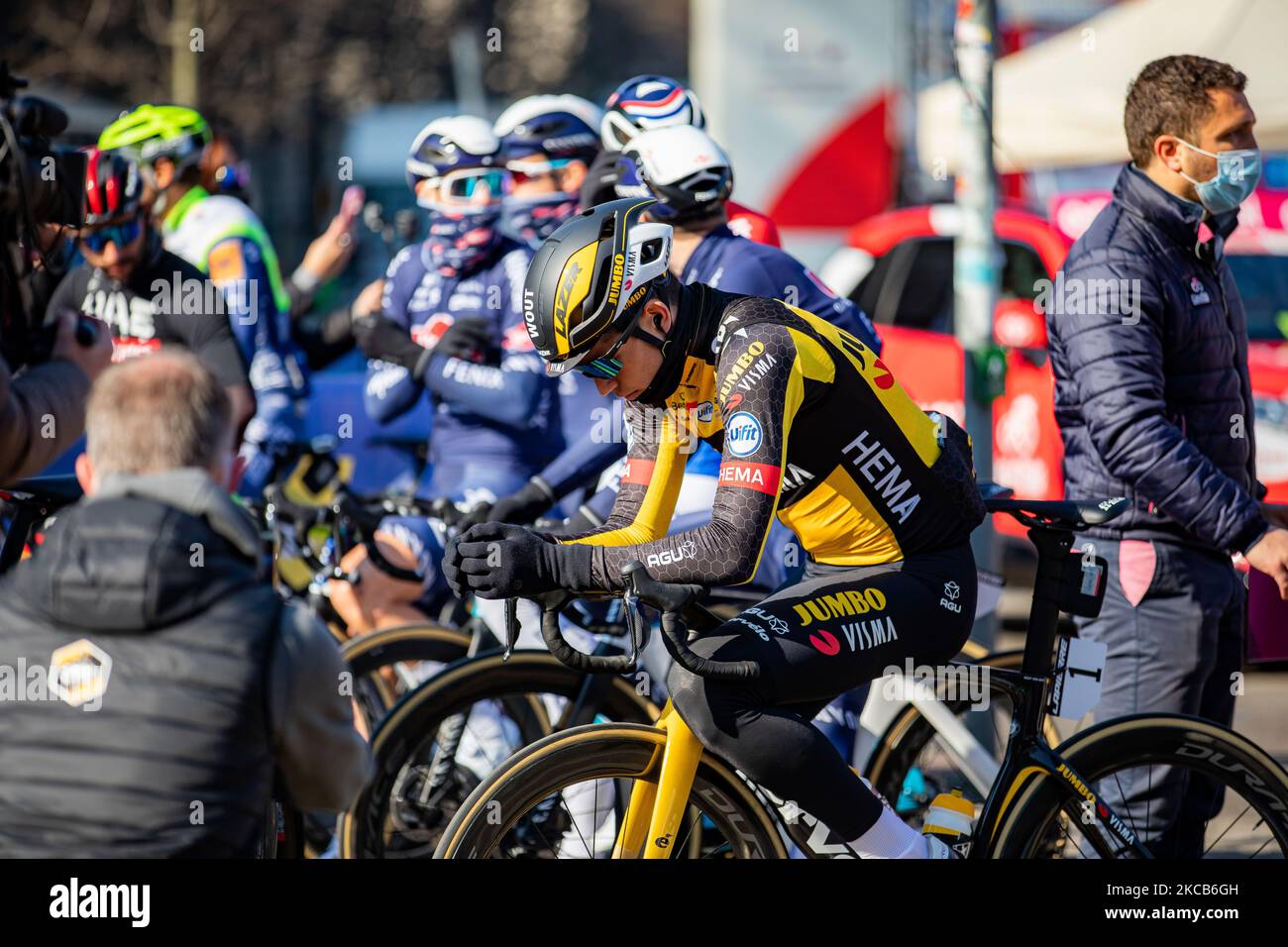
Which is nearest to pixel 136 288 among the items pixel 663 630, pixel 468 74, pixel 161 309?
pixel 161 309

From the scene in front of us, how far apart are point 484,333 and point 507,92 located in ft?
104

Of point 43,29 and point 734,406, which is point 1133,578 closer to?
point 734,406

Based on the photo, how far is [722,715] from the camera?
3.54 metres

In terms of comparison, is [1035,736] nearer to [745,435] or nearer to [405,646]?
[745,435]

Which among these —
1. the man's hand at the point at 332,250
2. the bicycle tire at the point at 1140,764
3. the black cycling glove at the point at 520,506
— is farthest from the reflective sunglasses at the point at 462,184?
the bicycle tire at the point at 1140,764

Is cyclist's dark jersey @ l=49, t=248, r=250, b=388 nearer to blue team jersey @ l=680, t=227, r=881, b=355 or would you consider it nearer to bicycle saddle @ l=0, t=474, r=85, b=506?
bicycle saddle @ l=0, t=474, r=85, b=506

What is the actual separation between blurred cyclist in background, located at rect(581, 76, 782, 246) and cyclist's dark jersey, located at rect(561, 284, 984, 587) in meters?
2.06

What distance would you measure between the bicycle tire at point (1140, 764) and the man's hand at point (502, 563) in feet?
4.27

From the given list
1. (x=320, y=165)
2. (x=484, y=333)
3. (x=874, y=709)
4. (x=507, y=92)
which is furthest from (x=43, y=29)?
(x=874, y=709)

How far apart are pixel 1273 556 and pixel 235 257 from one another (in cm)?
413

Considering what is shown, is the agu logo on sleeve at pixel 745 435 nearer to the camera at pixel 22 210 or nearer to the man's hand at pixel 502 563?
the man's hand at pixel 502 563

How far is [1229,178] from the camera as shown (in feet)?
14.3

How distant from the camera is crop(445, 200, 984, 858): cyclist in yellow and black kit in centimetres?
347

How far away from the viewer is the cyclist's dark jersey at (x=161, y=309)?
5.55 meters
